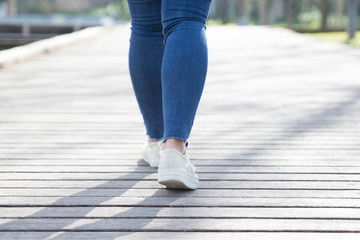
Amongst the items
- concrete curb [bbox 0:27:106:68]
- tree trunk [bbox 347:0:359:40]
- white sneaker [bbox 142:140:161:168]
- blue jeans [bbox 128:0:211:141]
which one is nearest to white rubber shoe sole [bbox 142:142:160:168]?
white sneaker [bbox 142:140:161:168]

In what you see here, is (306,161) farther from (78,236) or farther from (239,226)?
(78,236)

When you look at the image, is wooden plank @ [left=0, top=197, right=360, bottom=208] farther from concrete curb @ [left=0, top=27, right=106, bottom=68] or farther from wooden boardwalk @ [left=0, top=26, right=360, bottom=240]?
concrete curb @ [left=0, top=27, right=106, bottom=68]

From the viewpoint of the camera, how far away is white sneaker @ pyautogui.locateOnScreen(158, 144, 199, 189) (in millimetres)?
1297

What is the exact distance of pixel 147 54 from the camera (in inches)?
58.8

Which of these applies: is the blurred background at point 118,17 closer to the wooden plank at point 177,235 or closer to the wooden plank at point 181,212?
the wooden plank at point 181,212

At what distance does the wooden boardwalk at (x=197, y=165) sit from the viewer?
3.65 feet

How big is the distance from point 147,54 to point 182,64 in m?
0.21

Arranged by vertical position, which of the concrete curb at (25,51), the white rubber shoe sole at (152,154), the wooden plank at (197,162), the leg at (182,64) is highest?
the leg at (182,64)

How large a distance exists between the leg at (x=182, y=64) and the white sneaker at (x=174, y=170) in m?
0.03

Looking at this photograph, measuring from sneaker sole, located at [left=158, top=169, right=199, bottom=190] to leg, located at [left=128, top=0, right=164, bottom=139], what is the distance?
299 millimetres

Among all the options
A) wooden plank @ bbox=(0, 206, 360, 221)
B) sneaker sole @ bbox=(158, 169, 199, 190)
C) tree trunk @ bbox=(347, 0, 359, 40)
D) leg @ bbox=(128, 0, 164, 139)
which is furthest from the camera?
tree trunk @ bbox=(347, 0, 359, 40)

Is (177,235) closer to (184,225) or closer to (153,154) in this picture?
(184,225)

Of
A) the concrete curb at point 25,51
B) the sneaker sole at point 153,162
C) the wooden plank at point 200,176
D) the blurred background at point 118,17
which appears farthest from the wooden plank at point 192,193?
the concrete curb at point 25,51

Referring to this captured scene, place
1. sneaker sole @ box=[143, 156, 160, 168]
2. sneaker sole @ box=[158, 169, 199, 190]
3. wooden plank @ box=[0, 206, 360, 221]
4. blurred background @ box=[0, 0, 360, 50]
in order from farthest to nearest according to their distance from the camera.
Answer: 1. blurred background @ box=[0, 0, 360, 50]
2. sneaker sole @ box=[143, 156, 160, 168]
3. sneaker sole @ box=[158, 169, 199, 190]
4. wooden plank @ box=[0, 206, 360, 221]
